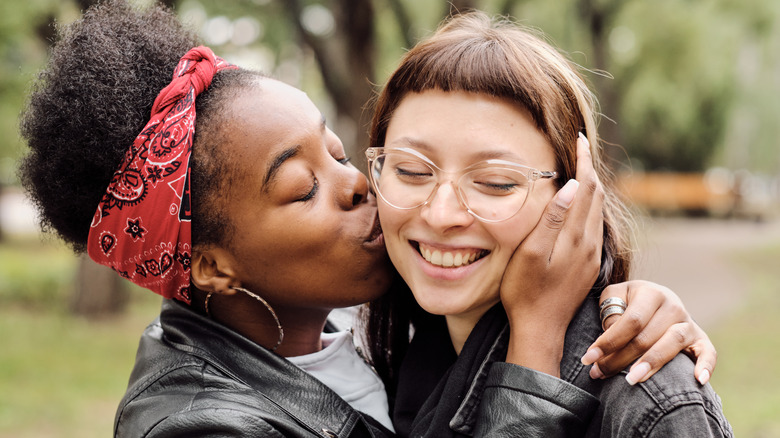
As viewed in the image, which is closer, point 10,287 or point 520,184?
point 520,184

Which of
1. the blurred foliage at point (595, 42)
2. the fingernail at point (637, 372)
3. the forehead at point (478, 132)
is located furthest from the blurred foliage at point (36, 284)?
the fingernail at point (637, 372)

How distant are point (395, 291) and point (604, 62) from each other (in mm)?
11865

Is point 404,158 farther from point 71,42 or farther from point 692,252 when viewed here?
point 692,252

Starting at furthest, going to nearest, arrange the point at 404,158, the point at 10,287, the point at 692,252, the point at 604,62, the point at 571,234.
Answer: the point at 692,252 → the point at 604,62 → the point at 10,287 → the point at 404,158 → the point at 571,234

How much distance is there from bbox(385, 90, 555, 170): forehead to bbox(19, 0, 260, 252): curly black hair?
0.66 meters

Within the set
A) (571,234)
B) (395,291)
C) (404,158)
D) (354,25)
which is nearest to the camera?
(571,234)

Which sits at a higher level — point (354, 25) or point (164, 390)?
point (354, 25)

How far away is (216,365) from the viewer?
7.28 feet

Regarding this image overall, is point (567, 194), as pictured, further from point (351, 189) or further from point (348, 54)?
point (348, 54)

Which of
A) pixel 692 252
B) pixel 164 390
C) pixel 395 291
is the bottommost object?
pixel 692 252

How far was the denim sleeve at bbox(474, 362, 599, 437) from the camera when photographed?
1.86m

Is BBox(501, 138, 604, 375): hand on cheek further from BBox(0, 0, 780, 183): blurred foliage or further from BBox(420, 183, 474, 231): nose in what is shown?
BBox(0, 0, 780, 183): blurred foliage

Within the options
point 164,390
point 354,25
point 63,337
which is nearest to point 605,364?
point 164,390

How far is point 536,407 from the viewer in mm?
1874
